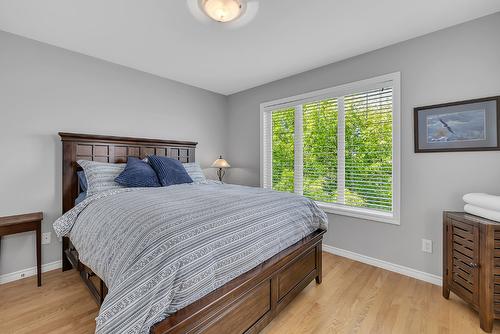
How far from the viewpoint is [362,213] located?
2709 millimetres

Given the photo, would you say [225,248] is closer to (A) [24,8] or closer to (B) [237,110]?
(A) [24,8]

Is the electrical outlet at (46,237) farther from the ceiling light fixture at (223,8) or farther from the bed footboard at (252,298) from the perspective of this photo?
the ceiling light fixture at (223,8)

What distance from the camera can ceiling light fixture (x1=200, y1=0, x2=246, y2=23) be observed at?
5.66 feet

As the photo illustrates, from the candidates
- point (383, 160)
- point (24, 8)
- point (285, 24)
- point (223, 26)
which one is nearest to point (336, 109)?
point (383, 160)

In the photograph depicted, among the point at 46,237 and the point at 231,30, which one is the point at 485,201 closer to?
the point at 231,30

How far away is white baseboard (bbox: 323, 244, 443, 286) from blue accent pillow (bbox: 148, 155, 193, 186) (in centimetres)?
209

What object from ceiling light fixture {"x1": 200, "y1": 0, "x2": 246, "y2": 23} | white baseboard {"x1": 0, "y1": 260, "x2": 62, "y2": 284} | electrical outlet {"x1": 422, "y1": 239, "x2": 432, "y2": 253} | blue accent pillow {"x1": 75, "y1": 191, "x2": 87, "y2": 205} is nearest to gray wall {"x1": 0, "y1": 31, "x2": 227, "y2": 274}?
white baseboard {"x1": 0, "y1": 260, "x2": 62, "y2": 284}

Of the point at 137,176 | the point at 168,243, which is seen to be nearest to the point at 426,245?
the point at 168,243

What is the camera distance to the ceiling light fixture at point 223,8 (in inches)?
67.9

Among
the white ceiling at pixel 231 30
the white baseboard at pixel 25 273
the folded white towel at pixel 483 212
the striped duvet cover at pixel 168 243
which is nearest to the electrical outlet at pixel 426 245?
the folded white towel at pixel 483 212

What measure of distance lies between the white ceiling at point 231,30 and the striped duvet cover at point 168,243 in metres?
1.60

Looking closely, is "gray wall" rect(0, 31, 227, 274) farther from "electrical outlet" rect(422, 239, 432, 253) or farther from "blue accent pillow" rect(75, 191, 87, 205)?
"electrical outlet" rect(422, 239, 432, 253)

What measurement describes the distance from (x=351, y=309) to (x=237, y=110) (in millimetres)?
3439

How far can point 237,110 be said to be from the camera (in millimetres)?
4254
